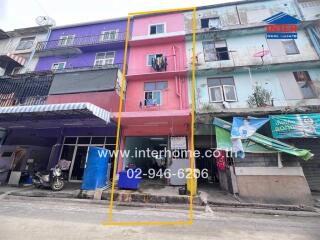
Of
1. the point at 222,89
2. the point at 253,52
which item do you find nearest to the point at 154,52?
the point at 222,89

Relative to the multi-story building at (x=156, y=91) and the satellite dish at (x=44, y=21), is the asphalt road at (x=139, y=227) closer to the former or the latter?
the multi-story building at (x=156, y=91)

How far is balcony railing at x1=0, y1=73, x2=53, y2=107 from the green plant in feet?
39.7

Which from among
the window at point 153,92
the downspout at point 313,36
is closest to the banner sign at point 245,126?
the window at point 153,92

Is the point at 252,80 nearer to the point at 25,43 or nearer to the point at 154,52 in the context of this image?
the point at 154,52

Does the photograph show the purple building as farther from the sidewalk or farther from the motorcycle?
the sidewalk

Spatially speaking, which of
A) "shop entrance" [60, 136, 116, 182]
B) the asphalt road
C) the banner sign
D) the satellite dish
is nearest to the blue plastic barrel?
the asphalt road

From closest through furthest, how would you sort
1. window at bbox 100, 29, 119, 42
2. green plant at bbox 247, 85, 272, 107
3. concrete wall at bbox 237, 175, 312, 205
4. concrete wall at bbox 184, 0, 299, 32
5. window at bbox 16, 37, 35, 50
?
concrete wall at bbox 237, 175, 312, 205, green plant at bbox 247, 85, 272, 107, concrete wall at bbox 184, 0, 299, 32, window at bbox 100, 29, 119, 42, window at bbox 16, 37, 35, 50

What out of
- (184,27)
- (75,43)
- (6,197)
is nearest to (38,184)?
(6,197)

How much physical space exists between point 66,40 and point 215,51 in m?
12.1

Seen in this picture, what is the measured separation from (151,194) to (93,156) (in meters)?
3.04

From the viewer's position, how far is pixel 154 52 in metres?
12.0

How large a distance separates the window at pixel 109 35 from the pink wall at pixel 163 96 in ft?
14.5

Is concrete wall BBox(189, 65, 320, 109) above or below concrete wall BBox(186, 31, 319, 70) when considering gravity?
below

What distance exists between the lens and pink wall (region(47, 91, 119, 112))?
879 centimetres
